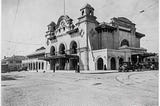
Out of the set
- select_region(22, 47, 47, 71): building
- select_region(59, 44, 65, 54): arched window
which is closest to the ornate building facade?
select_region(59, 44, 65, 54): arched window

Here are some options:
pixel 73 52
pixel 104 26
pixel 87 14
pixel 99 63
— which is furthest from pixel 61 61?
pixel 104 26

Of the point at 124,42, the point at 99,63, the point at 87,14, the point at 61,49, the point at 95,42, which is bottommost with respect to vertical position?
the point at 99,63

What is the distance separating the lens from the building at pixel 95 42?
30.0 m

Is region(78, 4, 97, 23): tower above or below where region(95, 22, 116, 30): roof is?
above

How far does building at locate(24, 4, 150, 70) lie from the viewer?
98.5 ft

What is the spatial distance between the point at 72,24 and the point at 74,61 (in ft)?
28.9

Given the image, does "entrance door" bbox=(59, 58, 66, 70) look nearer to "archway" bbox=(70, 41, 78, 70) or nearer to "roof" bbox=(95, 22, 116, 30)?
"archway" bbox=(70, 41, 78, 70)

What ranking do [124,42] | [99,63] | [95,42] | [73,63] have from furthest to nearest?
[73,63] < [124,42] < [95,42] < [99,63]

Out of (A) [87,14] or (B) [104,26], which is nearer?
(B) [104,26]

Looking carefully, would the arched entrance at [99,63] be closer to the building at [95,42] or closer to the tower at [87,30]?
the building at [95,42]

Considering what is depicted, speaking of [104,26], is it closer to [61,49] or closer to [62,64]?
[61,49]

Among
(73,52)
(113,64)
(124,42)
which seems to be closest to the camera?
(113,64)

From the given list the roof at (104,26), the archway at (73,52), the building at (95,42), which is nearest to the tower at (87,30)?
the building at (95,42)

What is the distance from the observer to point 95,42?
109 ft
